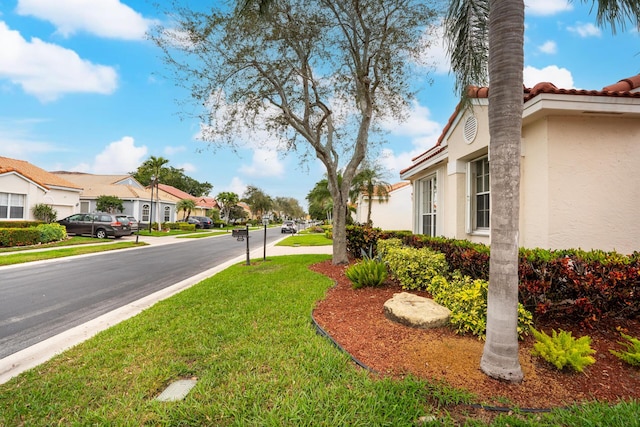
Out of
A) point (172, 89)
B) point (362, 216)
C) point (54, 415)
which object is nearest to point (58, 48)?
point (172, 89)

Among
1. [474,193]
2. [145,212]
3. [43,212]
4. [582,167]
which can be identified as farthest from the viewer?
[145,212]

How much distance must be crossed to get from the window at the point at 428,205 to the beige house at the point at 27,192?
23.9 meters

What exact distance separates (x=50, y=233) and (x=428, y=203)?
20.6 metres

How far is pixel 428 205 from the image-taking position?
412 inches

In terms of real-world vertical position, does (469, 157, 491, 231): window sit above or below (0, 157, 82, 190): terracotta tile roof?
below

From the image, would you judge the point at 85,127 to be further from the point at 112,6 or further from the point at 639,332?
the point at 639,332

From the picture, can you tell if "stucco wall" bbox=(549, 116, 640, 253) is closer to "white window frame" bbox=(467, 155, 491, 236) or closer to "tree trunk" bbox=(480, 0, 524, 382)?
"white window frame" bbox=(467, 155, 491, 236)

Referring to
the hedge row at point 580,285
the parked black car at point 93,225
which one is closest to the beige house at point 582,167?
the hedge row at point 580,285

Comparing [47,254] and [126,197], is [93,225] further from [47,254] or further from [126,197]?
[126,197]

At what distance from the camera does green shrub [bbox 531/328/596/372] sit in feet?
9.13

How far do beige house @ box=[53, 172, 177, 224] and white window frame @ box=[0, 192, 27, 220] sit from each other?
931cm

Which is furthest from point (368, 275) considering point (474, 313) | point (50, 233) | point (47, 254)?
point (50, 233)

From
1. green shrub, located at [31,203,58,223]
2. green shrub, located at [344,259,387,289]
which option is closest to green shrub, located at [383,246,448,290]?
green shrub, located at [344,259,387,289]

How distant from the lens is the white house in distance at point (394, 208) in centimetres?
2638
